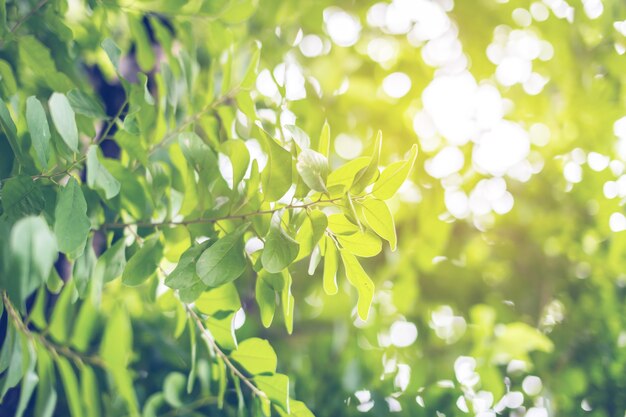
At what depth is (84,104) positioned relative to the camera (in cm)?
46

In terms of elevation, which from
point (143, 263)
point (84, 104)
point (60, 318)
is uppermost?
point (84, 104)

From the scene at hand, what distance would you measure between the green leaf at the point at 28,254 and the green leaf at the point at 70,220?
0.09 metres

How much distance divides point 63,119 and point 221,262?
15cm

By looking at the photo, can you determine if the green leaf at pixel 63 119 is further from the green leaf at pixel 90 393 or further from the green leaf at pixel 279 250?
the green leaf at pixel 90 393

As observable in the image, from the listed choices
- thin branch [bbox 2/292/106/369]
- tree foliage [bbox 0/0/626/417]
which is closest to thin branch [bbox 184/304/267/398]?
tree foliage [bbox 0/0/626/417]

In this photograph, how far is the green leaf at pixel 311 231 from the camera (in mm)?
381

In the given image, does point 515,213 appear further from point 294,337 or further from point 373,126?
point 294,337

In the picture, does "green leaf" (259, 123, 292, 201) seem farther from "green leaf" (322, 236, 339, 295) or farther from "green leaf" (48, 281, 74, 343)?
"green leaf" (48, 281, 74, 343)

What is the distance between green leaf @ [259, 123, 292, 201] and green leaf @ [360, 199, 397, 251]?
6 centimetres

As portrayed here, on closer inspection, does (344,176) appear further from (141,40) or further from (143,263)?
(141,40)

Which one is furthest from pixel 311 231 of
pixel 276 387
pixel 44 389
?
pixel 44 389

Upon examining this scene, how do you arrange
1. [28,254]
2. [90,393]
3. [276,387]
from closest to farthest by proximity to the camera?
1. [28,254]
2. [276,387]
3. [90,393]

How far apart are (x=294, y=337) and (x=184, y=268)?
2.11ft

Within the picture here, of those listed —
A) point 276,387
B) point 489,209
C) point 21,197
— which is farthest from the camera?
point 489,209
